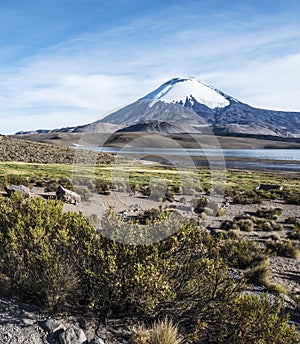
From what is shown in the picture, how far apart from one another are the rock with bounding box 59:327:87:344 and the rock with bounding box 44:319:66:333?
14 cm

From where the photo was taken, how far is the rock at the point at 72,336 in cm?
457

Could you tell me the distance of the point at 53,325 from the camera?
15.7 feet

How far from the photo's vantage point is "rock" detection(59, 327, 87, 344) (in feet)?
15.0

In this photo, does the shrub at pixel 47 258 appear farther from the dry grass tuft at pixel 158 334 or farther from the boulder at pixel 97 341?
the dry grass tuft at pixel 158 334

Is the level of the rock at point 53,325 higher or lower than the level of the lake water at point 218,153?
lower

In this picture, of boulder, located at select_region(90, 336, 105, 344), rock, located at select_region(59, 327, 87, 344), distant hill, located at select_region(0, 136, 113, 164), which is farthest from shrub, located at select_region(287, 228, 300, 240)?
distant hill, located at select_region(0, 136, 113, 164)

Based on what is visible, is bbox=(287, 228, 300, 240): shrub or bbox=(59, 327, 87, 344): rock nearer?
bbox=(59, 327, 87, 344): rock

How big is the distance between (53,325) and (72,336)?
320 millimetres

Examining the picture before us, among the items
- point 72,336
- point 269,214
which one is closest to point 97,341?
point 72,336

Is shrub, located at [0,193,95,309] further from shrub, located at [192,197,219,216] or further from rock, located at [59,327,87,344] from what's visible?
shrub, located at [192,197,219,216]

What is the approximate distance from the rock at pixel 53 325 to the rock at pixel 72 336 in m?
0.14

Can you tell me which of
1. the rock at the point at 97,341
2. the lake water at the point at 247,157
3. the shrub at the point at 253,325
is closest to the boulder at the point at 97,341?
the rock at the point at 97,341

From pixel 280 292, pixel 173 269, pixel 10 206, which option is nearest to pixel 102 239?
pixel 173 269

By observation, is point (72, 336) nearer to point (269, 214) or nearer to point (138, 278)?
point (138, 278)
